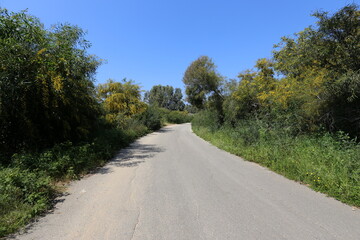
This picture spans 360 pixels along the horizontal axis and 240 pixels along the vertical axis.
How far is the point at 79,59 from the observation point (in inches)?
340

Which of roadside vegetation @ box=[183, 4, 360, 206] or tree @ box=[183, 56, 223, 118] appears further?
tree @ box=[183, 56, 223, 118]

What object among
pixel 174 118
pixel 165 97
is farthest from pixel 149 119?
pixel 165 97

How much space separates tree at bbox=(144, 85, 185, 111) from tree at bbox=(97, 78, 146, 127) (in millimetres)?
46083

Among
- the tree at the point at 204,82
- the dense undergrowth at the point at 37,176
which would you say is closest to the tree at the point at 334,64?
the dense undergrowth at the point at 37,176

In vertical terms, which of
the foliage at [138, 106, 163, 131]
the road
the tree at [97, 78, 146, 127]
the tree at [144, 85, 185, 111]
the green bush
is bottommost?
the road

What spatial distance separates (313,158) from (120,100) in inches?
693

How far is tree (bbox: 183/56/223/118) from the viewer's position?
19266 mm

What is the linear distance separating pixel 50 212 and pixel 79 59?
22.5 ft

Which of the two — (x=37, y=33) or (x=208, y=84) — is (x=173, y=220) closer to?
(x=37, y=33)

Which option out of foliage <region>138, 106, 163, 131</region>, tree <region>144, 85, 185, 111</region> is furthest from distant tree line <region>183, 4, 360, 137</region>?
tree <region>144, 85, 185, 111</region>

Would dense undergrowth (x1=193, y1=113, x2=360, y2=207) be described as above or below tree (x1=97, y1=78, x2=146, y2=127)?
below

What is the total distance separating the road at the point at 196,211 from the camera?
301cm

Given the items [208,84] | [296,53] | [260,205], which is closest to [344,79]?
[296,53]

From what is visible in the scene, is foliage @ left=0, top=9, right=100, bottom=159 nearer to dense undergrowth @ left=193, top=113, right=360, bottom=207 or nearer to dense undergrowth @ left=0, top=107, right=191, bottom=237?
dense undergrowth @ left=0, top=107, right=191, bottom=237
